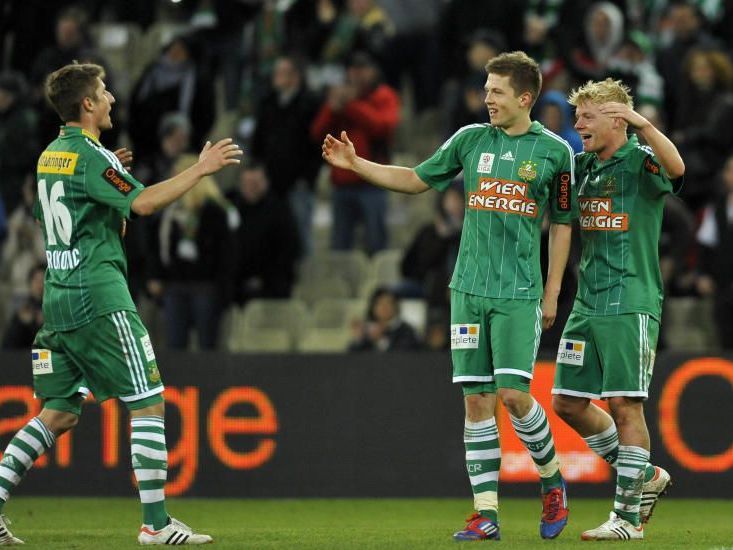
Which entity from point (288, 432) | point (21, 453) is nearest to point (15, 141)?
point (288, 432)

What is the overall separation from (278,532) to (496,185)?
229cm

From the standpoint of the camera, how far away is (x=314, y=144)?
49.6ft

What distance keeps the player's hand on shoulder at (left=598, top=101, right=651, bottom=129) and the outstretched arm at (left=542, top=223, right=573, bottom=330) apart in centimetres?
67

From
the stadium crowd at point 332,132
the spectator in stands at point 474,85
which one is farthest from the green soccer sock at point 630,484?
the spectator in stands at point 474,85

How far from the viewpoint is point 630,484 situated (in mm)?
8125

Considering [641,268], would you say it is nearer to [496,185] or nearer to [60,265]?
[496,185]

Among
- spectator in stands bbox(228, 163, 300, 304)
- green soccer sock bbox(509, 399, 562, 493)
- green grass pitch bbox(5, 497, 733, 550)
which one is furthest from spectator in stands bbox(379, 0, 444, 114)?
green soccer sock bbox(509, 399, 562, 493)

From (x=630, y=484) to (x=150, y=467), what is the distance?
245 centimetres

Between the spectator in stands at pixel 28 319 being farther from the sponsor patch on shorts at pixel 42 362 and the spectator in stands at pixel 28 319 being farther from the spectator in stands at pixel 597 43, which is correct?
the sponsor patch on shorts at pixel 42 362

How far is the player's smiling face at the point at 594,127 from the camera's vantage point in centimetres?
826

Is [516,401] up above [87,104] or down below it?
below

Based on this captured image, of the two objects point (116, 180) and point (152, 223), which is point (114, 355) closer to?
point (116, 180)

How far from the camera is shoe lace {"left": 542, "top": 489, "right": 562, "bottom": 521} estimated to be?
816 cm

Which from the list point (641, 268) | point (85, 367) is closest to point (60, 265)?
point (85, 367)
